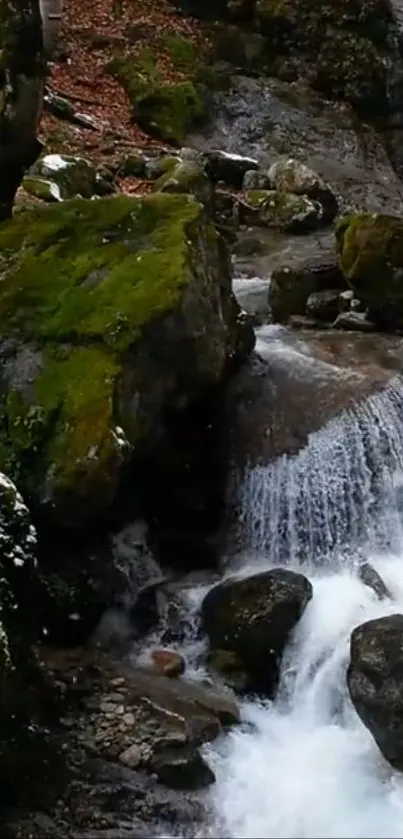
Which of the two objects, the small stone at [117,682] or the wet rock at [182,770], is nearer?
the wet rock at [182,770]

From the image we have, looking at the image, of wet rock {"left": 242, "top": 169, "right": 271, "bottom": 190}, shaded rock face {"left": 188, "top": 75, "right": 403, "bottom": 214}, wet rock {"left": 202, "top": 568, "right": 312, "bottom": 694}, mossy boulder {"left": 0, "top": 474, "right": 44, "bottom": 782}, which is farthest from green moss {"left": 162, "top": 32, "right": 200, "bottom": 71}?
mossy boulder {"left": 0, "top": 474, "right": 44, "bottom": 782}

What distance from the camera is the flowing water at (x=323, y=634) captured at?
6.62 metres

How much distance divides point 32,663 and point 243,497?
266cm

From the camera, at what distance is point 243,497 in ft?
29.2

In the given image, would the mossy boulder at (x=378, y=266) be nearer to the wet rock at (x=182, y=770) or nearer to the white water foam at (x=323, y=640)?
the white water foam at (x=323, y=640)

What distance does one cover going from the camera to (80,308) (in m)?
7.98

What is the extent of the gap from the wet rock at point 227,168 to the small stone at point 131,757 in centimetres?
1038

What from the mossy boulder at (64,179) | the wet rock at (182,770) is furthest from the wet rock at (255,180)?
the wet rock at (182,770)

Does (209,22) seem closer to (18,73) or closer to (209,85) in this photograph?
(209,85)

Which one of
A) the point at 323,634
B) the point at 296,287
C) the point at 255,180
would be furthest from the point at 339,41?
the point at 323,634

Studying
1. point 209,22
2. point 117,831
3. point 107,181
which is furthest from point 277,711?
point 209,22

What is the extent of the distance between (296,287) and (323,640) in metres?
4.44

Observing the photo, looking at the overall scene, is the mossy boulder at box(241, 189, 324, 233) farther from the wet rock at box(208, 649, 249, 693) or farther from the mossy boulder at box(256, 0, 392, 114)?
the wet rock at box(208, 649, 249, 693)

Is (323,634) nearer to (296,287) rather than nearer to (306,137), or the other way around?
(296,287)
